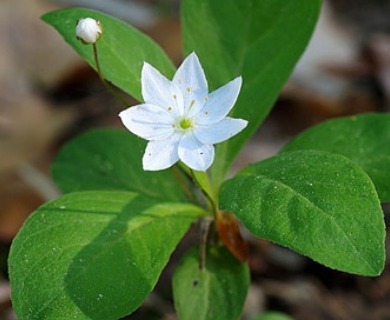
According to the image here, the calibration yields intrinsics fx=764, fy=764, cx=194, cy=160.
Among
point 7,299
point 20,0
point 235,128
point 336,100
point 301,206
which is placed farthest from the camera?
point 20,0

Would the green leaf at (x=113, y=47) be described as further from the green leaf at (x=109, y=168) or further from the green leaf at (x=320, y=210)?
the green leaf at (x=320, y=210)

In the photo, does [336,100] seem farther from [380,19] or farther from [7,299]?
[7,299]

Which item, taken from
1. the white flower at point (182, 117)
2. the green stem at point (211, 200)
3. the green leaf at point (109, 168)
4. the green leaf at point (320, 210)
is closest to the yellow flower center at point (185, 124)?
the white flower at point (182, 117)

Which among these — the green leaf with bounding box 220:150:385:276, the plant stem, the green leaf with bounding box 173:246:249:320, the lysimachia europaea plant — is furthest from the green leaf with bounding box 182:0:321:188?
the green leaf with bounding box 220:150:385:276

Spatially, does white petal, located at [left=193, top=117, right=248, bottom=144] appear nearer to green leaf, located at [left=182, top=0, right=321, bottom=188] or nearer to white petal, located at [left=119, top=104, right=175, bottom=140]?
white petal, located at [left=119, top=104, right=175, bottom=140]

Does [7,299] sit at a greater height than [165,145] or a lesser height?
lesser

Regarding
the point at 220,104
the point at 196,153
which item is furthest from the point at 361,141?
the point at 196,153

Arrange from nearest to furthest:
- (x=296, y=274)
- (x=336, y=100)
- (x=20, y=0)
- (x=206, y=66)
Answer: (x=206, y=66) → (x=296, y=274) → (x=336, y=100) → (x=20, y=0)

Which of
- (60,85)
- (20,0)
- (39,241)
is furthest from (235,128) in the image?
(20,0)

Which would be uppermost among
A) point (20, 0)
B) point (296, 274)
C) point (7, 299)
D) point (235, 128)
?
point (235, 128)

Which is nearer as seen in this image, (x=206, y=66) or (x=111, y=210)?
(x=111, y=210)
